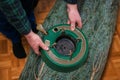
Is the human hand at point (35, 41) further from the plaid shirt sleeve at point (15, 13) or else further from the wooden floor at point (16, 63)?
the wooden floor at point (16, 63)

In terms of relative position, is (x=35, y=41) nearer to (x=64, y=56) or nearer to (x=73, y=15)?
(x=64, y=56)

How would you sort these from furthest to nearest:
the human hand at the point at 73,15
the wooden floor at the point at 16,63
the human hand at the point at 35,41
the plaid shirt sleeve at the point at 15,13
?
the wooden floor at the point at 16,63 < the human hand at the point at 73,15 < the human hand at the point at 35,41 < the plaid shirt sleeve at the point at 15,13

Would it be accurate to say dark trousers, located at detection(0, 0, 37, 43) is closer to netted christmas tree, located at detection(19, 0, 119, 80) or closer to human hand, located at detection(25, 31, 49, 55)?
netted christmas tree, located at detection(19, 0, 119, 80)

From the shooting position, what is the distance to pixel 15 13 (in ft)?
2.56

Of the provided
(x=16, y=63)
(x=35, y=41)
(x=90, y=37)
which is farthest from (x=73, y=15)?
(x=16, y=63)

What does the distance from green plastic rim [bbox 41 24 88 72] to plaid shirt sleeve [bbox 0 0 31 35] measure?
0.14m

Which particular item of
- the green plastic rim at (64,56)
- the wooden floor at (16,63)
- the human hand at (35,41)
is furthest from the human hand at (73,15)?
the wooden floor at (16,63)

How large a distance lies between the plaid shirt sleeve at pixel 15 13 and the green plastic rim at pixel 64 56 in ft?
0.48

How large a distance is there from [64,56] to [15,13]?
28 cm

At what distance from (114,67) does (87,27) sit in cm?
35

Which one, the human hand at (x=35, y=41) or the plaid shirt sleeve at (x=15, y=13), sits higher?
the plaid shirt sleeve at (x=15, y=13)

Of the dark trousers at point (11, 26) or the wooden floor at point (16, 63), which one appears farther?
the wooden floor at point (16, 63)

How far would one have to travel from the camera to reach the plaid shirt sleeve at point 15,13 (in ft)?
2.46

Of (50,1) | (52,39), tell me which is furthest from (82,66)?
(50,1)
